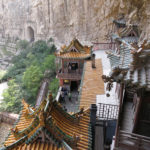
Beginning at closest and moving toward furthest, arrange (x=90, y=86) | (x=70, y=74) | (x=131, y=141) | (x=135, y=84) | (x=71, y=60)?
(x=135, y=84) < (x=131, y=141) < (x=90, y=86) < (x=71, y=60) < (x=70, y=74)

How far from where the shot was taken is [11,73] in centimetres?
2711

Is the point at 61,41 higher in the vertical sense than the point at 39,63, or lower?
higher

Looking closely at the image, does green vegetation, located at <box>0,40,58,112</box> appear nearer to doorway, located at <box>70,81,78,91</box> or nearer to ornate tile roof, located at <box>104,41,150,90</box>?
doorway, located at <box>70,81,78,91</box>

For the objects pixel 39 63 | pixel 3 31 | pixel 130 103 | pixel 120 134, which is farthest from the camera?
pixel 3 31

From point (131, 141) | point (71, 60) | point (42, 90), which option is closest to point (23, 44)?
point (42, 90)

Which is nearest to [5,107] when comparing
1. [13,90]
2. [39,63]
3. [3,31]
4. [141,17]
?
[13,90]

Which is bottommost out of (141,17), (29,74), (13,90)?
(13,90)

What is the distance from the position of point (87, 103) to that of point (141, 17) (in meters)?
15.9

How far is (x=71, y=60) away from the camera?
46.5ft

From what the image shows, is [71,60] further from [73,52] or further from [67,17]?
[67,17]

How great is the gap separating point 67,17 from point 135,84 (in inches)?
1191

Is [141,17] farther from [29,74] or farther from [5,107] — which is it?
[5,107]

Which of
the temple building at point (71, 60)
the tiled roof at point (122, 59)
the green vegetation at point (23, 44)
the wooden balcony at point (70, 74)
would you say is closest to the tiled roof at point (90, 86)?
the temple building at point (71, 60)

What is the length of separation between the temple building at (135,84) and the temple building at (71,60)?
902 centimetres
